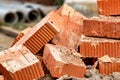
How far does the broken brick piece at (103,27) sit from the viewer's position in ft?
14.9

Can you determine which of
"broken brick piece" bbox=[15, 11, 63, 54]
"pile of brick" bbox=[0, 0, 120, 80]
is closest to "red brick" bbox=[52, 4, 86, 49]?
"pile of brick" bbox=[0, 0, 120, 80]

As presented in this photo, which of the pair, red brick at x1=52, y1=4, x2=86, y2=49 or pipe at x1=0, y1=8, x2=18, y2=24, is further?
pipe at x1=0, y1=8, x2=18, y2=24

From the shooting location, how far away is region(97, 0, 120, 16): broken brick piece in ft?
16.0

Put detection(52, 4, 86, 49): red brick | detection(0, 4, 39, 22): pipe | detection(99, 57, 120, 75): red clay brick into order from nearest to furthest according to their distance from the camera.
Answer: detection(99, 57, 120, 75): red clay brick < detection(52, 4, 86, 49): red brick < detection(0, 4, 39, 22): pipe

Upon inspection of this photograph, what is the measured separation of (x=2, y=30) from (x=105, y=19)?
22.3 ft

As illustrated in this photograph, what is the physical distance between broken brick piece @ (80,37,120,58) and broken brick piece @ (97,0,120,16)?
478 mm

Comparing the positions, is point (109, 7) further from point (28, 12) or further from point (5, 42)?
point (28, 12)

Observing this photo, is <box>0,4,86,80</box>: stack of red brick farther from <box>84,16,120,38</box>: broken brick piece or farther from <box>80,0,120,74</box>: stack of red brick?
<box>84,16,120,38</box>: broken brick piece

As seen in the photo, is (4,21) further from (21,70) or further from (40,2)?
(21,70)

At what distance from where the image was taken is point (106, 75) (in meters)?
4.29

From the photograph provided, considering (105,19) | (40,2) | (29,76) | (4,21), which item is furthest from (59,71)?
(40,2)

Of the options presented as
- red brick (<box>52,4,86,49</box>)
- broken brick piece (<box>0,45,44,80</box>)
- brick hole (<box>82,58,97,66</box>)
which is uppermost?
red brick (<box>52,4,86,49</box>)

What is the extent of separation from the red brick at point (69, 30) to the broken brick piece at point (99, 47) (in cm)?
47

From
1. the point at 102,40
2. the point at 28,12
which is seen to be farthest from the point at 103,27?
the point at 28,12
